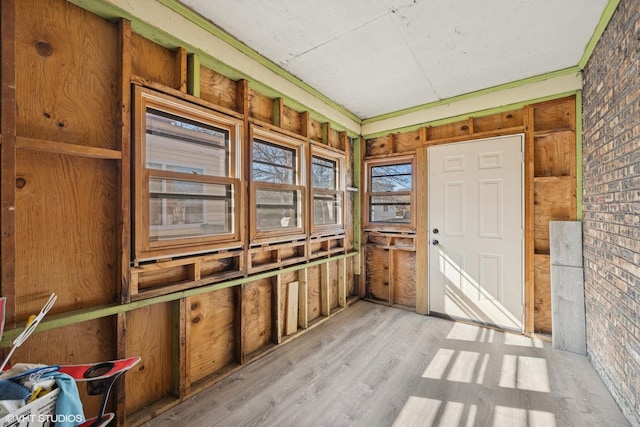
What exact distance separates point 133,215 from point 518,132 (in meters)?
3.86

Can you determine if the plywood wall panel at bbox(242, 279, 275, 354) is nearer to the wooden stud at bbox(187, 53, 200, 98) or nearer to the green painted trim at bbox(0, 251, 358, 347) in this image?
the green painted trim at bbox(0, 251, 358, 347)

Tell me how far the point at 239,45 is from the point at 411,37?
1.47m

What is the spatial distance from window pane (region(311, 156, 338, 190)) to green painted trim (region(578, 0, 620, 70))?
8.96 feet

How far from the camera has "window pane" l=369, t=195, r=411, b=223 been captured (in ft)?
12.8

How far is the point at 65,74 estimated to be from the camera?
61.3 inches

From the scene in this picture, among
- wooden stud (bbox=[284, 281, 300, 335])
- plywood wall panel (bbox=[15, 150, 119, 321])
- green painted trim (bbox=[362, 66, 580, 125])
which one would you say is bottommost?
wooden stud (bbox=[284, 281, 300, 335])

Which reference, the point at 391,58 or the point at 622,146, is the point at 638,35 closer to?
the point at 622,146

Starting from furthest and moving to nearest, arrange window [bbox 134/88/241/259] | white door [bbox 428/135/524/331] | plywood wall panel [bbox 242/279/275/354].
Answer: white door [bbox 428/135/524/331] → plywood wall panel [bbox 242/279/275/354] → window [bbox 134/88/241/259]

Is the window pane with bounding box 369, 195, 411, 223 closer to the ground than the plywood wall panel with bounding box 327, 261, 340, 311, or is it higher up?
higher up

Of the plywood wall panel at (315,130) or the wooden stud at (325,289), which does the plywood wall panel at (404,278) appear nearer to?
the wooden stud at (325,289)

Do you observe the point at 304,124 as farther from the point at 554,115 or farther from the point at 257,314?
the point at 554,115

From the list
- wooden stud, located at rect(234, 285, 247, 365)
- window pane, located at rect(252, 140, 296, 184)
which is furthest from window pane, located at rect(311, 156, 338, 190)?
wooden stud, located at rect(234, 285, 247, 365)

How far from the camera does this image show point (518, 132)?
307cm

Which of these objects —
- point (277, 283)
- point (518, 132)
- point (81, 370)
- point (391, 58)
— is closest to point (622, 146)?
point (518, 132)
